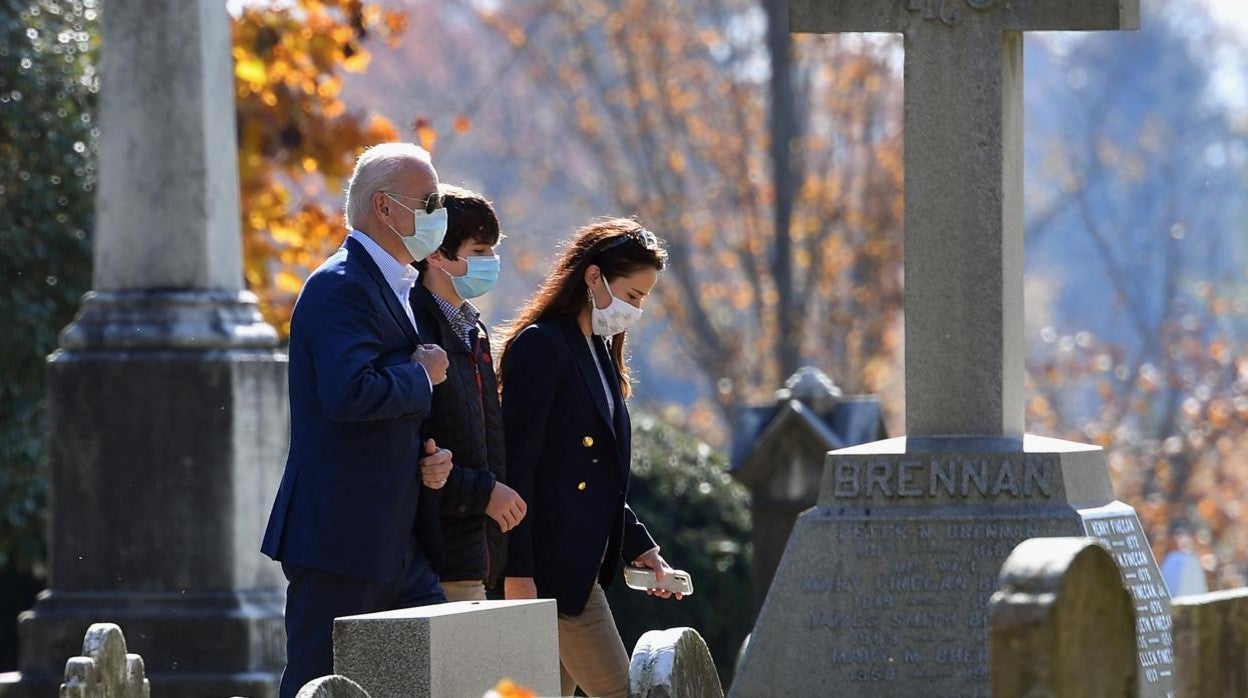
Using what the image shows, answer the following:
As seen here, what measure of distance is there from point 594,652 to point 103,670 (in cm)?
130

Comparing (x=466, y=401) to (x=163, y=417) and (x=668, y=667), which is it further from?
(x=163, y=417)

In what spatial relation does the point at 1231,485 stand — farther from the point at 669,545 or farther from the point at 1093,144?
the point at 1093,144

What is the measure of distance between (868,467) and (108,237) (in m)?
3.36

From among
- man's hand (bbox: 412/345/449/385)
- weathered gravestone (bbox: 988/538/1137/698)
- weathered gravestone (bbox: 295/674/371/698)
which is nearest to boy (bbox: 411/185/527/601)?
man's hand (bbox: 412/345/449/385)

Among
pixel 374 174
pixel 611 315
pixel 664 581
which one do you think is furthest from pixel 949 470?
pixel 374 174

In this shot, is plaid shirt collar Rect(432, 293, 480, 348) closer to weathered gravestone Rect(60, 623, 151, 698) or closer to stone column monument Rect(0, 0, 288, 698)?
weathered gravestone Rect(60, 623, 151, 698)

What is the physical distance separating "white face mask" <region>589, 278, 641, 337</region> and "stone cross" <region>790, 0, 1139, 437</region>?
93 centimetres

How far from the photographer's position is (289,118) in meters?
13.1

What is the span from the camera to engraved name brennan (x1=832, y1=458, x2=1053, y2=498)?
7.14 meters

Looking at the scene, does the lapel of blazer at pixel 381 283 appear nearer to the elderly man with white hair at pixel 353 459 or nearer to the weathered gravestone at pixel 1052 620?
the elderly man with white hair at pixel 353 459

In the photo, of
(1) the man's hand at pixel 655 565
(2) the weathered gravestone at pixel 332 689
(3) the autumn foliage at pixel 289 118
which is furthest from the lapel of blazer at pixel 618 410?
(3) the autumn foliage at pixel 289 118

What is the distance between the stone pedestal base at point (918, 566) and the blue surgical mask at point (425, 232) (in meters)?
1.63

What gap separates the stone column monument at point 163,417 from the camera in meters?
8.95

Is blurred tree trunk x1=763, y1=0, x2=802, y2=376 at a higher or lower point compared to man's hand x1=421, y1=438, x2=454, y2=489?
higher
